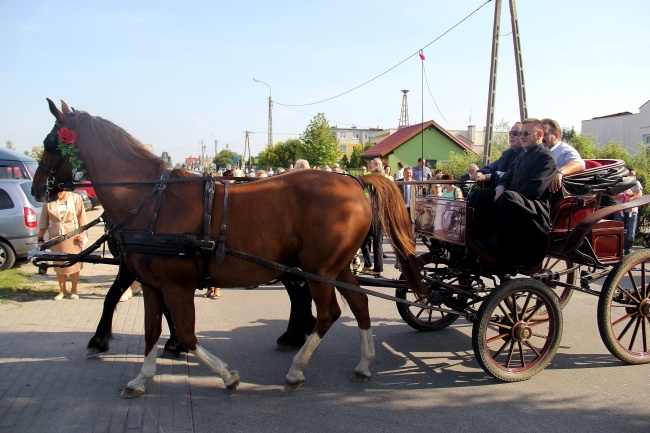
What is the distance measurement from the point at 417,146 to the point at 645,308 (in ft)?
102

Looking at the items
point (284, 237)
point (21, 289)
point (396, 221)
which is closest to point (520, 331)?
point (396, 221)

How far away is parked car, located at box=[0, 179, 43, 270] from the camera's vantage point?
9.15 m

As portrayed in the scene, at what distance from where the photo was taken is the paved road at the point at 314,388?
3.62 meters

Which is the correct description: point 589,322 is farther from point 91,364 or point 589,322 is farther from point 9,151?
point 9,151

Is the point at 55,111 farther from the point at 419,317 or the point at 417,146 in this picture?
the point at 417,146

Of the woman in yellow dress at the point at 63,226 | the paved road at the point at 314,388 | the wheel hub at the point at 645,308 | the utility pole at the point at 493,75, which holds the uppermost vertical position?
the utility pole at the point at 493,75

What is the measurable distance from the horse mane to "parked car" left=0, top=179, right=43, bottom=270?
6211 mm

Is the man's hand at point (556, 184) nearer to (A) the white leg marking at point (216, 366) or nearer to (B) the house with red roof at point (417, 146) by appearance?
(A) the white leg marking at point (216, 366)

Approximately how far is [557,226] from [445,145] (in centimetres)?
3225

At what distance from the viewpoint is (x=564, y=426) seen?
3570 mm

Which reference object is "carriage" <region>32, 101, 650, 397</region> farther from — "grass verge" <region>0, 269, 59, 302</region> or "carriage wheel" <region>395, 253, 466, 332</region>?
"grass verge" <region>0, 269, 59, 302</region>

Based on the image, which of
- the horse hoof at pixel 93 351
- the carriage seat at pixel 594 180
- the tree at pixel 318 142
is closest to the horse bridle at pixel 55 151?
the horse hoof at pixel 93 351

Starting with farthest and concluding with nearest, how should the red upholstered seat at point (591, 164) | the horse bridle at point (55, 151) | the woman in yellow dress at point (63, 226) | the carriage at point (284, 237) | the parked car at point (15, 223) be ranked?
the parked car at point (15, 223) → the woman in yellow dress at point (63, 226) → the red upholstered seat at point (591, 164) → the horse bridle at point (55, 151) → the carriage at point (284, 237)

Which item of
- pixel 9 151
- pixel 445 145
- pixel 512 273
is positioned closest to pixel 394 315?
pixel 512 273
